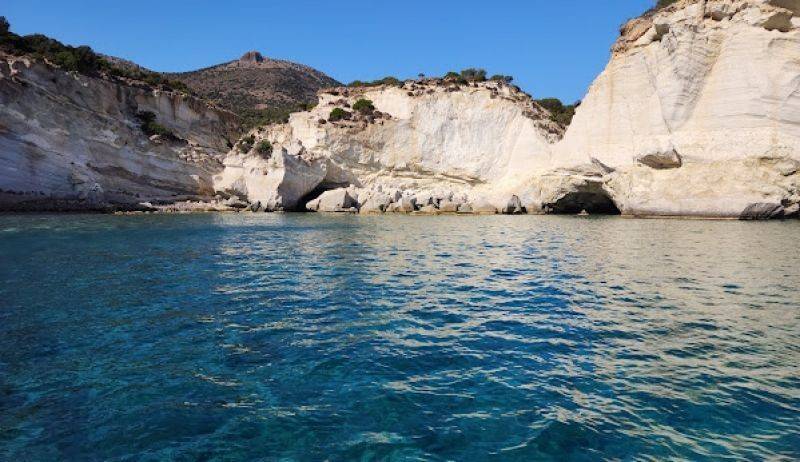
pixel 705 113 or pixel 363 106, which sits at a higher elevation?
pixel 363 106

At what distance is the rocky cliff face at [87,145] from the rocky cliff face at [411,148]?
519 centimetres

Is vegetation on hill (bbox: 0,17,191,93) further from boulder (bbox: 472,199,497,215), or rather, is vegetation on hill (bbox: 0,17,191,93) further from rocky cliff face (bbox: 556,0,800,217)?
rocky cliff face (bbox: 556,0,800,217)

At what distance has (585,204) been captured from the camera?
41.1 metres

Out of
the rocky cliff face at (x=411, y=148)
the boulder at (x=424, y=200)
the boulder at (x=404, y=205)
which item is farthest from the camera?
the rocky cliff face at (x=411, y=148)

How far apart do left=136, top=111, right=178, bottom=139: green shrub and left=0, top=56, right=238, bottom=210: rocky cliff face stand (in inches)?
16.9

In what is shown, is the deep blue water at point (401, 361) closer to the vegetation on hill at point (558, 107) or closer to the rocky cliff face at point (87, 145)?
the rocky cliff face at point (87, 145)

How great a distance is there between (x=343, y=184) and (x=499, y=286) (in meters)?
40.3

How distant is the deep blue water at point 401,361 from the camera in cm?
428

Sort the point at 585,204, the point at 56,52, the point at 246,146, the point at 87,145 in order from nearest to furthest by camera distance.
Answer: the point at 87,145 → the point at 585,204 → the point at 56,52 → the point at 246,146

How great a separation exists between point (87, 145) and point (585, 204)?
4021cm

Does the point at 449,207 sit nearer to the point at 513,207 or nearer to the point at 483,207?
the point at 483,207

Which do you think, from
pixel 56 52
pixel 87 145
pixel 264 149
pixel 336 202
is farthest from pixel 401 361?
pixel 56 52

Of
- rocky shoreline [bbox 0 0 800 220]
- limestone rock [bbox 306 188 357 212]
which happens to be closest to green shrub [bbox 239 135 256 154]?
rocky shoreline [bbox 0 0 800 220]

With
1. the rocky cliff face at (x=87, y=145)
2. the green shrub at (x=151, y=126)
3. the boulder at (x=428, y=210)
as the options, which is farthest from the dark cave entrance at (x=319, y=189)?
the green shrub at (x=151, y=126)
